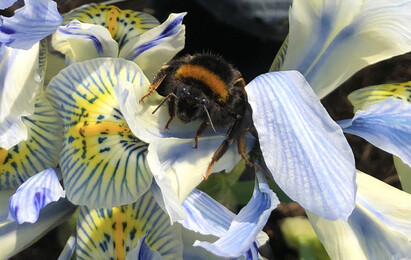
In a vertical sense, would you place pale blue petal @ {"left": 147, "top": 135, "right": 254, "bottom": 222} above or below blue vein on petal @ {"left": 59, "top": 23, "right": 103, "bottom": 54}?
below

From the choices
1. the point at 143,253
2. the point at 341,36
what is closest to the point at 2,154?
the point at 143,253

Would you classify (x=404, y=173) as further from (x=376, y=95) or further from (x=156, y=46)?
(x=156, y=46)

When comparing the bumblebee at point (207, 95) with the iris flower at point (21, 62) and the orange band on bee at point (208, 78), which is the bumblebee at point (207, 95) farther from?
the iris flower at point (21, 62)

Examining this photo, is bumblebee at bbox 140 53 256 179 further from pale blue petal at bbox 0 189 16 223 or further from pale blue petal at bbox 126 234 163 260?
pale blue petal at bbox 0 189 16 223

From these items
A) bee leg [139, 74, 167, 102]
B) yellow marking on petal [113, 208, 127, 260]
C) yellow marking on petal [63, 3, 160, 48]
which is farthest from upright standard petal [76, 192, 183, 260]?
yellow marking on petal [63, 3, 160, 48]

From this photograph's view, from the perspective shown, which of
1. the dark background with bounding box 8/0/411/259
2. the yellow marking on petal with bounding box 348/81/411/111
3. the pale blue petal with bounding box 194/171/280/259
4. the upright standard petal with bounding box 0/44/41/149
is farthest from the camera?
the dark background with bounding box 8/0/411/259

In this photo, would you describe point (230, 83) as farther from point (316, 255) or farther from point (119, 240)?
point (316, 255)
